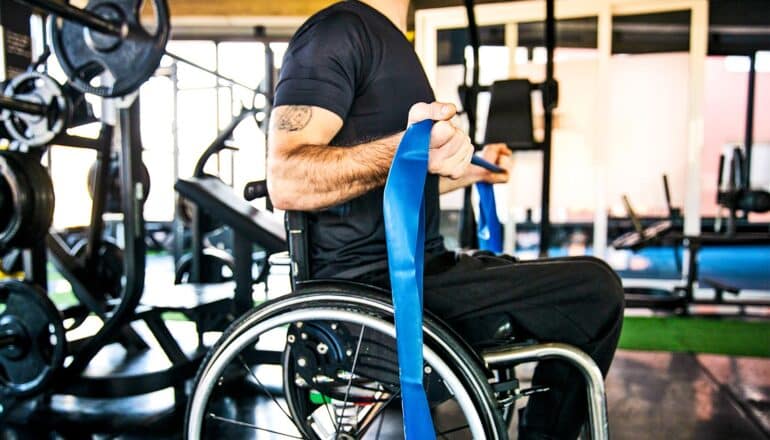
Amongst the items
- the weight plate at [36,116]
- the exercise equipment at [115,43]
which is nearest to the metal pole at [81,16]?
the exercise equipment at [115,43]

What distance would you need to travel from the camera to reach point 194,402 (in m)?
0.93

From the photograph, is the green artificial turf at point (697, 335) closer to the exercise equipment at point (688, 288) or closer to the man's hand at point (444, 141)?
the exercise equipment at point (688, 288)

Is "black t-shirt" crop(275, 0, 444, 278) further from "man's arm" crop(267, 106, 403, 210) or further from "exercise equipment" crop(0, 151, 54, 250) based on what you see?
"exercise equipment" crop(0, 151, 54, 250)

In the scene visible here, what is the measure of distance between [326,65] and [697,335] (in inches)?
108

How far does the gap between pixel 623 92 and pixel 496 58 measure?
1479 millimetres

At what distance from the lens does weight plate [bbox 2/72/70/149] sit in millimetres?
1835

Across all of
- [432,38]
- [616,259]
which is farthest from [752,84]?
[432,38]

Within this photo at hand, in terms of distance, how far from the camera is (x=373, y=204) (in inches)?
39.0

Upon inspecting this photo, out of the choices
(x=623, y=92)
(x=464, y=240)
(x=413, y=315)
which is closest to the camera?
(x=413, y=315)

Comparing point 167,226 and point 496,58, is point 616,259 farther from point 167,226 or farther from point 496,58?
point 167,226

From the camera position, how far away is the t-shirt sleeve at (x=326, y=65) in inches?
35.5

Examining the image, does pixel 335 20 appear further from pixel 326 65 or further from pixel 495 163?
pixel 495 163

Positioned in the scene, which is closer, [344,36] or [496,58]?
[344,36]

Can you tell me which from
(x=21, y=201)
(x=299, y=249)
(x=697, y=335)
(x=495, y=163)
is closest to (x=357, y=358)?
(x=299, y=249)
